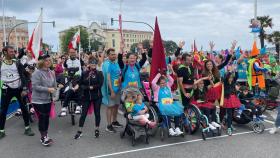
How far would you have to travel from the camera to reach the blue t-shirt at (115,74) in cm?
730

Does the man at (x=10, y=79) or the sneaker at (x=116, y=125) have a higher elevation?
the man at (x=10, y=79)

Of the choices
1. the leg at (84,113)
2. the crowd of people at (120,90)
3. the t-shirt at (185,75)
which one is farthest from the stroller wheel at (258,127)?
the leg at (84,113)

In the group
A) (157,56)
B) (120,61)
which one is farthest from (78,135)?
(157,56)

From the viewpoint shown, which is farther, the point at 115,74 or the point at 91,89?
the point at 115,74

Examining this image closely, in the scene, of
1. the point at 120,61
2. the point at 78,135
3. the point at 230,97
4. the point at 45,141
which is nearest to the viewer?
the point at 45,141

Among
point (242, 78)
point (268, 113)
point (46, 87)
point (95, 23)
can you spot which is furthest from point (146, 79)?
point (95, 23)

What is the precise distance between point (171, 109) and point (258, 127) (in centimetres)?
196

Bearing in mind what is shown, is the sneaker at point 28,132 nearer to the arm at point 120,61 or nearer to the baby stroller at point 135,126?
the baby stroller at point 135,126

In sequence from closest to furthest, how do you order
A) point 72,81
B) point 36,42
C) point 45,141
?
point 45,141 → point 72,81 → point 36,42

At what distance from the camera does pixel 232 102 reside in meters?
7.03

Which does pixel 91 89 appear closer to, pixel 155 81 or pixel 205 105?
pixel 155 81

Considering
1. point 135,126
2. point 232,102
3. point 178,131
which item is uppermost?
point 232,102

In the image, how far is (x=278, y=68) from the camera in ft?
41.5

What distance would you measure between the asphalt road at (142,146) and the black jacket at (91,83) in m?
0.88
